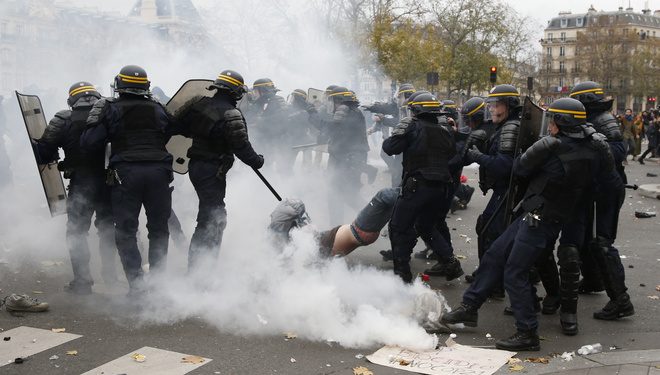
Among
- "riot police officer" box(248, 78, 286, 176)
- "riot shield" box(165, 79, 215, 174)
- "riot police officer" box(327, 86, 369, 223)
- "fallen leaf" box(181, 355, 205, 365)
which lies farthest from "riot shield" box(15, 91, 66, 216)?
"riot police officer" box(248, 78, 286, 176)

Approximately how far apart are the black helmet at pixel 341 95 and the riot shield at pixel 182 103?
8.56 ft

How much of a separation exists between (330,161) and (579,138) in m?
4.79

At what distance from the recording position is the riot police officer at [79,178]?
6.48 metres

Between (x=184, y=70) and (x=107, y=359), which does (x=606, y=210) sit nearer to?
(x=107, y=359)

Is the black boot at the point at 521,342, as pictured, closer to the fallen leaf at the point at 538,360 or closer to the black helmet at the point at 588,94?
the fallen leaf at the point at 538,360

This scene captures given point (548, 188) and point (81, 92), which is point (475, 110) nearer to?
point (548, 188)

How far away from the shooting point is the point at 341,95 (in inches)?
387

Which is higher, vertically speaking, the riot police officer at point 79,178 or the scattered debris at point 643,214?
the riot police officer at point 79,178

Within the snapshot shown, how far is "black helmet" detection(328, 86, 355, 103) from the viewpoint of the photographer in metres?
9.65

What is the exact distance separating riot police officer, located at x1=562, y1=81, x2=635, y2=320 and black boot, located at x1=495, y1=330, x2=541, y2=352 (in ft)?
3.44

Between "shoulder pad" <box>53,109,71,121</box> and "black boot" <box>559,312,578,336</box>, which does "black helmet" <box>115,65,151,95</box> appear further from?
"black boot" <box>559,312,578,336</box>

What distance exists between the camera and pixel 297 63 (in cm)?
2120

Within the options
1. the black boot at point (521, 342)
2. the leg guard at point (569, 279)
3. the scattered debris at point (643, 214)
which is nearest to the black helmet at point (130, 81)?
the black boot at point (521, 342)

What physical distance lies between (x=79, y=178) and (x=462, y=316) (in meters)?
3.39
